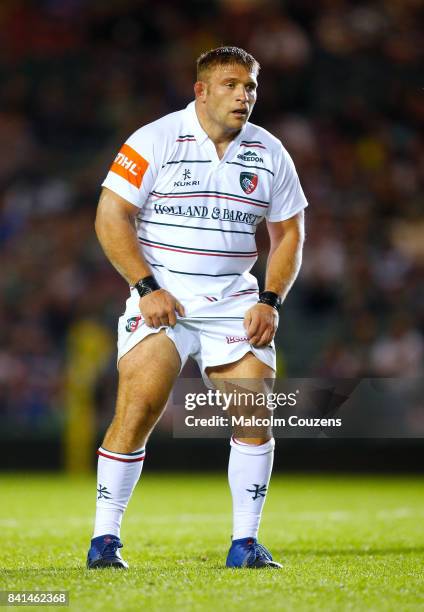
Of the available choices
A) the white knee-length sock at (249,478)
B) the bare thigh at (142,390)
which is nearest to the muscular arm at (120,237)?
the bare thigh at (142,390)

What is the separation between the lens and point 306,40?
1614 centimetres

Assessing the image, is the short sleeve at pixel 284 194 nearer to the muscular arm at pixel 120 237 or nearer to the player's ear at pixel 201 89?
the player's ear at pixel 201 89

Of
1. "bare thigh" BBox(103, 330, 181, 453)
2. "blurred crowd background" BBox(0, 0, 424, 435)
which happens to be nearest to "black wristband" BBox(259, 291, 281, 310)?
"bare thigh" BBox(103, 330, 181, 453)

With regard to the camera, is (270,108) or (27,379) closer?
(27,379)

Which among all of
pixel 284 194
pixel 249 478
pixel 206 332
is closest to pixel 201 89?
pixel 284 194

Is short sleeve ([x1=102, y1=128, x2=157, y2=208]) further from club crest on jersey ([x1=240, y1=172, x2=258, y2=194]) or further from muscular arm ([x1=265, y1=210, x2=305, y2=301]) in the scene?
muscular arm ([x1=265, y1=210, x2=305, y2=301])

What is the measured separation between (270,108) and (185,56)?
171 cm

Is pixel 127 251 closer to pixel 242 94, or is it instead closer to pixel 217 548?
pixel 242 94

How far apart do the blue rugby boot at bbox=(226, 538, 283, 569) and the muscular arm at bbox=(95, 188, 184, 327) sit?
98 cm

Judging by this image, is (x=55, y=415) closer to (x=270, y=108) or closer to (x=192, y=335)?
(x=270, y=108)

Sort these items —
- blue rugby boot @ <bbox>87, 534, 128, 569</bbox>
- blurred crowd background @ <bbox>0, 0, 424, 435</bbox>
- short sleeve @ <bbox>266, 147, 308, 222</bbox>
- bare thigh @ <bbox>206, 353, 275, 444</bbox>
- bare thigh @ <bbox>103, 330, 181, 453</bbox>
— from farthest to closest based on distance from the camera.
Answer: blurred crowd background @ <bbox>0, 0, 424, 435</bbox>
short sleeve @ <bbox>266, 147, 308, 222</bbox>
bare thigh @ <bbox>206, 353, 275, 444</bbox>
bare thigh @ <bbox>103, 330, 181, 453</bbox>
blue rugby boot @ <bbox>87, 534, 128, 569</bbox>

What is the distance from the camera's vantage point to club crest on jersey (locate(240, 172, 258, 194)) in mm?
5047

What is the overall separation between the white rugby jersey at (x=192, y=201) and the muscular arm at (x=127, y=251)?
0.22ft

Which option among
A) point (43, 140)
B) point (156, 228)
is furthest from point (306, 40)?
point (156, 228)
